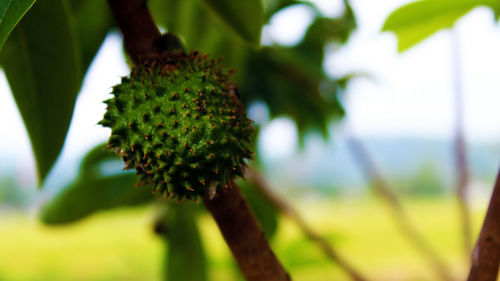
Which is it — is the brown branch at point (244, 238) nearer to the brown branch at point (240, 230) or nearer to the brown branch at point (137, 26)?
the brown branch at point (240, 230)

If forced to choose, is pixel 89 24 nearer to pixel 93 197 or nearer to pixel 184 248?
pixel 93 197

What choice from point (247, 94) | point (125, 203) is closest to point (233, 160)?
point (125, 203)

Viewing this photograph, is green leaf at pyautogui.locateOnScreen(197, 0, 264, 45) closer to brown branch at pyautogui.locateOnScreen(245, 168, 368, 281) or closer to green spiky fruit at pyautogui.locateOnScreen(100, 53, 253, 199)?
green spiky fruit at pyautogui.locateOnScreen(100, 53, 253, 199)

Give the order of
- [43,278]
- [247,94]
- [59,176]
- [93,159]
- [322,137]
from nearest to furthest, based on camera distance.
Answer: [93,159] < [247,94] < [322,137] < [59,176] < [43,278]

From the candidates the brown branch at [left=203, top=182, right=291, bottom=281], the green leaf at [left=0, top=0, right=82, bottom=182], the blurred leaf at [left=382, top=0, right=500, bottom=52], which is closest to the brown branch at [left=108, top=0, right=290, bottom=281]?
the brown branch at [left=203, top=182, right=291, bottom=281]

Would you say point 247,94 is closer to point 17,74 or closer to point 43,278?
point 17,74

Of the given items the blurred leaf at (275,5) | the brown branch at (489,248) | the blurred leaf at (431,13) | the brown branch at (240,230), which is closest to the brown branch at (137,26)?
the brown branch at (240,230)
